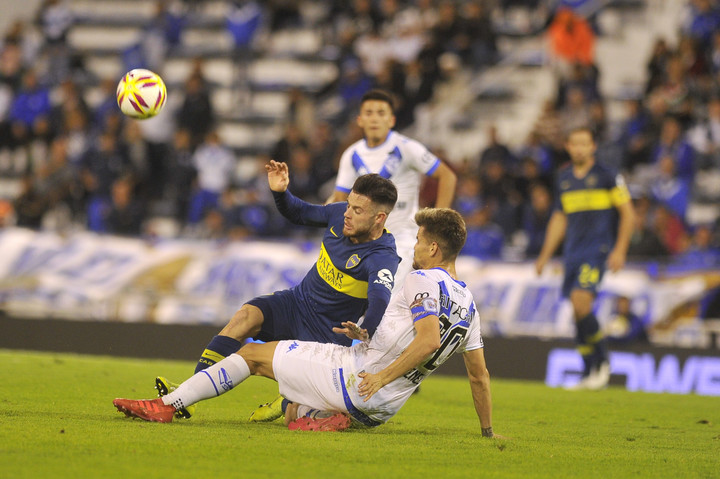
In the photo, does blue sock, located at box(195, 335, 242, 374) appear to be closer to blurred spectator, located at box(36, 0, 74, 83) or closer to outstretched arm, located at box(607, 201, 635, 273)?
outstretched arm, located at box(607, 201, 635, 273)

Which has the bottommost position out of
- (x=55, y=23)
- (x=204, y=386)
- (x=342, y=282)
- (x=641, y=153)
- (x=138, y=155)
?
(x=204, y=386)

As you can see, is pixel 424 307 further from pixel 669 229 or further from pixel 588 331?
pixel 669 229

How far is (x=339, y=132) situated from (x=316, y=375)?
43.6ft

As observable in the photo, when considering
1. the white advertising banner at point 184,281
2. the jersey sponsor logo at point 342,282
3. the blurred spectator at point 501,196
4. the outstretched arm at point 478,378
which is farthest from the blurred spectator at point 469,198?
the outstretched arm at point 478,378

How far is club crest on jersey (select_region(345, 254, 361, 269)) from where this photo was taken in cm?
722

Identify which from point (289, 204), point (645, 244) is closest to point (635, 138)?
point (645, 244)

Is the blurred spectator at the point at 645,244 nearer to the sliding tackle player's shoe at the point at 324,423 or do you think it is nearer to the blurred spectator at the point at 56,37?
the sliding tackle player's shoe at the point at 324,423

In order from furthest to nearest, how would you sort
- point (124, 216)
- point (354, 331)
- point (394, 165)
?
point (124, 216) < point (394, 165) < point (354, 331)

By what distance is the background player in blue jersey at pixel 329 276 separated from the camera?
709cm

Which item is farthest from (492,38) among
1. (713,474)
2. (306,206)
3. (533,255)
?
(713,474)

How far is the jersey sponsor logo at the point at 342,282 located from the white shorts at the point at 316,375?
2.20 ft

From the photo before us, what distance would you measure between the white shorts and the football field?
0.21 meters

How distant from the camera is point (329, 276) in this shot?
742 cm

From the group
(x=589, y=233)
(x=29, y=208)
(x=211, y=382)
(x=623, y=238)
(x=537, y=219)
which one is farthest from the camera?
(x=29, y=208)
